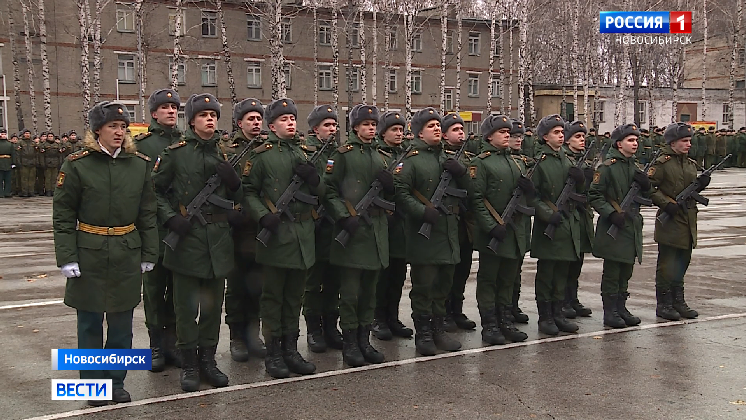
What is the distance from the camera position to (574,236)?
8391 millimetres

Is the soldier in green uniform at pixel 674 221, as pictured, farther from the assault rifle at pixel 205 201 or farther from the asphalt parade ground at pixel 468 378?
the assault rifle at pixel 205 201

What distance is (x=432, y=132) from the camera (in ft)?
25.0

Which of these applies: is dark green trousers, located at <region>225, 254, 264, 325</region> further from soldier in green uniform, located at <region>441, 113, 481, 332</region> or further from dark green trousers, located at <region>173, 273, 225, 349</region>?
soldier in green uniform, located at <region>441, 113, 481, 332</region>

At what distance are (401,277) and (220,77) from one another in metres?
38.3

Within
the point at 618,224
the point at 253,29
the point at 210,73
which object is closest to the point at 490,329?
the point at 618,224

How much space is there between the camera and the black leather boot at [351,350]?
7139 millimetres

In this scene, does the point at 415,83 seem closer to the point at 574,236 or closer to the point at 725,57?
the point at 725,57

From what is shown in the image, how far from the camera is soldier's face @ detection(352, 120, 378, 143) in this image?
23.9 feet

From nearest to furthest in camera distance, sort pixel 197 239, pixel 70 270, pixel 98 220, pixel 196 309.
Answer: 1. pixel 70 270
2. pixel 98 220
3. pixel 197 239
4. pixel 196 309

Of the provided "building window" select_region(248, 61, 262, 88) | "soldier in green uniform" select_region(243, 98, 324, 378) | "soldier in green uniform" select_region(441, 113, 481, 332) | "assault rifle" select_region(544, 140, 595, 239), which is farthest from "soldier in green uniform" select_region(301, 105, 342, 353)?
"building window" select_region(248, 61, 262, 88)

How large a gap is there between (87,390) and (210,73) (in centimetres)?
4016

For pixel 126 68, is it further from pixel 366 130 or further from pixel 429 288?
pixel 429 288

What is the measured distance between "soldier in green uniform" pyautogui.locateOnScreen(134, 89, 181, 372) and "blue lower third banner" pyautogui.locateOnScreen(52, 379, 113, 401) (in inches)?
37.5

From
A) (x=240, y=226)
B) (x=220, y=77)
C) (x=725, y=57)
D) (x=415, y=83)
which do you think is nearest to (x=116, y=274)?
(x=240, y=226)
